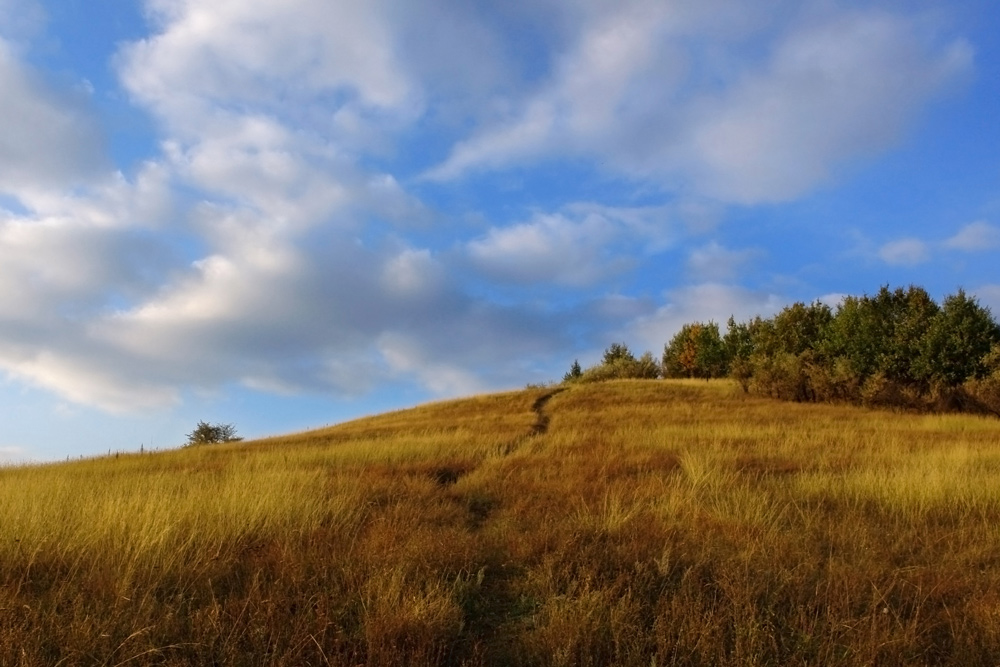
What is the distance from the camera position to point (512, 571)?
559 centimetres

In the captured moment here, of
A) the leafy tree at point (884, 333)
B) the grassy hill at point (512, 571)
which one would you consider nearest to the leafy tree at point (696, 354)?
the leafy tree at point (884, 333)

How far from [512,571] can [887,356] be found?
32.2 metres

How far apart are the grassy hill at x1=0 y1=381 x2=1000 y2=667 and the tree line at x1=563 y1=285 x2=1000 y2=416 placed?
926 inches

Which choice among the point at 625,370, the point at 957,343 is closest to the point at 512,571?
the point at 957,343

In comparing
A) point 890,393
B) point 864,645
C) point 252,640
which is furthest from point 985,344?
point 252,640

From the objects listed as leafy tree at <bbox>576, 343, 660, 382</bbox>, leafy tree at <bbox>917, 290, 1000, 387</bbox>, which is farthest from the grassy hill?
leafy tree at <bbox>576, 343, 660, 382</bbox>

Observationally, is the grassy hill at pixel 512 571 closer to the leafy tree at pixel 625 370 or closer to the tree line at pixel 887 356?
the tree line at pixel 887 356

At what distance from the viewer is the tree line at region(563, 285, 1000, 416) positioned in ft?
95.5

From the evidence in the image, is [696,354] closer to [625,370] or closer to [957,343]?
[625,370]

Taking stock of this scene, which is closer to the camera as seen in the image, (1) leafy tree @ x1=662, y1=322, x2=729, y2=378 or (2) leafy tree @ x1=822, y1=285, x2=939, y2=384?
(2) leafy tree @ x1=822, y1=285, x2=939, y2=384

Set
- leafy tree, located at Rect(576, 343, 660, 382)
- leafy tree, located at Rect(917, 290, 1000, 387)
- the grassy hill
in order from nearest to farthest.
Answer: the grassy hill < leafy tree, located at Rect(917, 290, 1000, 387) < leafy tree, located at Rect(576, 343, 660, 382)

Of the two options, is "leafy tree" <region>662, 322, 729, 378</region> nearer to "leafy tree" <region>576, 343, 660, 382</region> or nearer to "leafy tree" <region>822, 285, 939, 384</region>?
"leafy tree" <region>576, 343, 660, 382</region>

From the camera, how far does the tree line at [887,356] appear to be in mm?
29109

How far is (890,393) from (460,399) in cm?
2403
